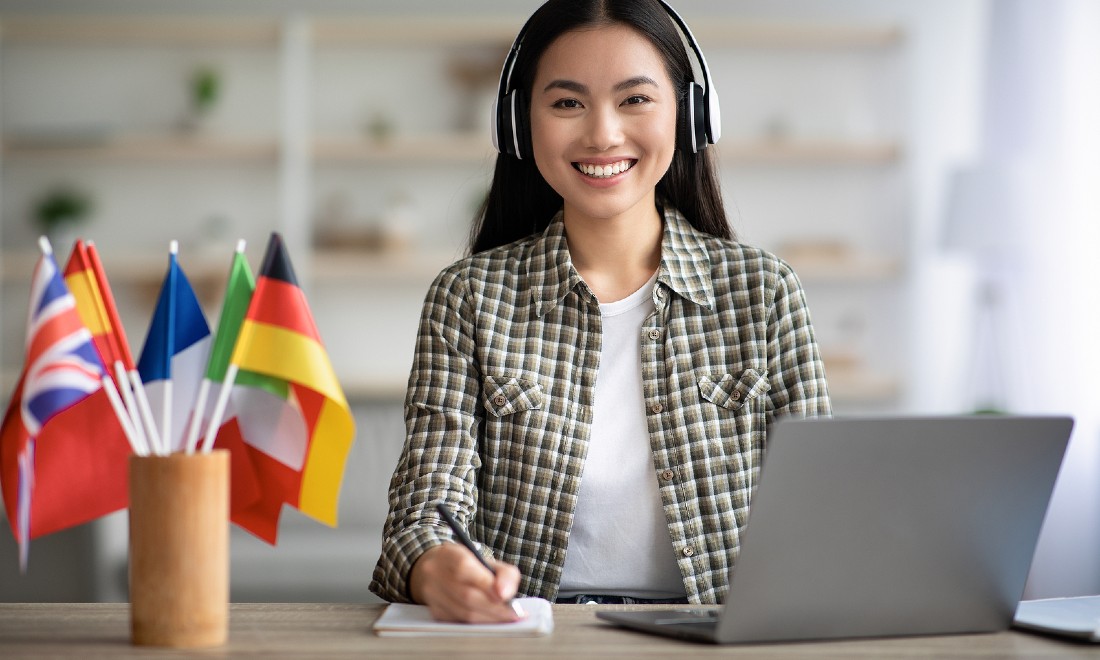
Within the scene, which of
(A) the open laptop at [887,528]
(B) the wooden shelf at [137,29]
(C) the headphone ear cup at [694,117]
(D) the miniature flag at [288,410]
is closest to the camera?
(A) the open laptop at [887,528]

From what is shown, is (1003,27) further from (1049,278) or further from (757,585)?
(757,585)

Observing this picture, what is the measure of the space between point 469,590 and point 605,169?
25.5 inches

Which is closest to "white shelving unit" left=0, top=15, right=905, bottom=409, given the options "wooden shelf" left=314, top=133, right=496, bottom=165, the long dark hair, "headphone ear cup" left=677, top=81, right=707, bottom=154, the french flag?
"wooden shelf" left=314, top=133, right=496, bottom=165

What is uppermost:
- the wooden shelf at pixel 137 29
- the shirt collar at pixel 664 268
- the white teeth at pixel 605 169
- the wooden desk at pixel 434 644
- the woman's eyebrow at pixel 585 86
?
the wooden shelf at pixel 137 29

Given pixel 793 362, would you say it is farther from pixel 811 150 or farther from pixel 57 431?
pixel 811 150

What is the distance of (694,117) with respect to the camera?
1538mm

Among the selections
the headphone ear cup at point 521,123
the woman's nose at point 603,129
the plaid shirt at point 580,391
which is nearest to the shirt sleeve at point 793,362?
the plaid shirt at point 580,391

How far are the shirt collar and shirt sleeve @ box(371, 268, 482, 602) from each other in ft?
0.34

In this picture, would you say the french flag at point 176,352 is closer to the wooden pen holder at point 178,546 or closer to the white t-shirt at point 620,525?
the wooden pen holder at point 178,546

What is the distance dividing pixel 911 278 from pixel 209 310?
108 inches

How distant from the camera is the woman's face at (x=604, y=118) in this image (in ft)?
4.78

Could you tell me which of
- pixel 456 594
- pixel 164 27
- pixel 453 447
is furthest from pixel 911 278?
pixel 456 594

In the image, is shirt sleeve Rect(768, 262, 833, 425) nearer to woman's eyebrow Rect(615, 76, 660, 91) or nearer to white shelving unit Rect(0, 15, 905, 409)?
woman's eyebrow Rect(615, 76, 660, 91)

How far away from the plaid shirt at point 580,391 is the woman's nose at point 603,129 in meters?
0.17
